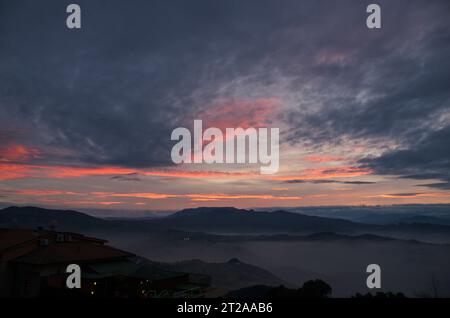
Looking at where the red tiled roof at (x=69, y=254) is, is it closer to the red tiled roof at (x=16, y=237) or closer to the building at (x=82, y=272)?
the building at (x=82, y=272)

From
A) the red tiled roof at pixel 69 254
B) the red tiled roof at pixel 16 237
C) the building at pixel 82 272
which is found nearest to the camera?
the building at pixel 82 272

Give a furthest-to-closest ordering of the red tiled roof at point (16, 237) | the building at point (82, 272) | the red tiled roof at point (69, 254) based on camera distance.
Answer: the red tiled roof at point (16, 237), the red tiled roof at point (69, 254), the building at point (82, 272)

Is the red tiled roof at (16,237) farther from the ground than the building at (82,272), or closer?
farther from the ground

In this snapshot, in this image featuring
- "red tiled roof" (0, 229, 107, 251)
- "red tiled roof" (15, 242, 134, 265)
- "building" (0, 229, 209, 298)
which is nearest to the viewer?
"building" (0, 229, 209, 298)

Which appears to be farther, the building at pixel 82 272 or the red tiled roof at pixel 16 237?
the red tiled roof at pixel 16 237

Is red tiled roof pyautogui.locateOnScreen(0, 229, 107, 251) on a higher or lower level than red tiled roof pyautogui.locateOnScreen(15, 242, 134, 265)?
higher

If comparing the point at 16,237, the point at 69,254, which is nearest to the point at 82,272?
the point at 69,254

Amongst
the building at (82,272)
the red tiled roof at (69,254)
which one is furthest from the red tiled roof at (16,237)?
the red tiled roof at (69,254)

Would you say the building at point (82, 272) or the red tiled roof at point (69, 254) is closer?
the building at point (82, 272)

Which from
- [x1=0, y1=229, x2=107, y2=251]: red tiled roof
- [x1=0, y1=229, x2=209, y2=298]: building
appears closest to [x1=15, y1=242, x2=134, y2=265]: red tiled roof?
[x1=0, y1=229, x2=209, y2=298]: building

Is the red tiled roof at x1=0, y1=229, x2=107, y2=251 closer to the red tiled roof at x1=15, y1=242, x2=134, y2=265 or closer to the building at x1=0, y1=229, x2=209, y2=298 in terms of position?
the building at x1=0, y1=229, x2=209, y2=298
